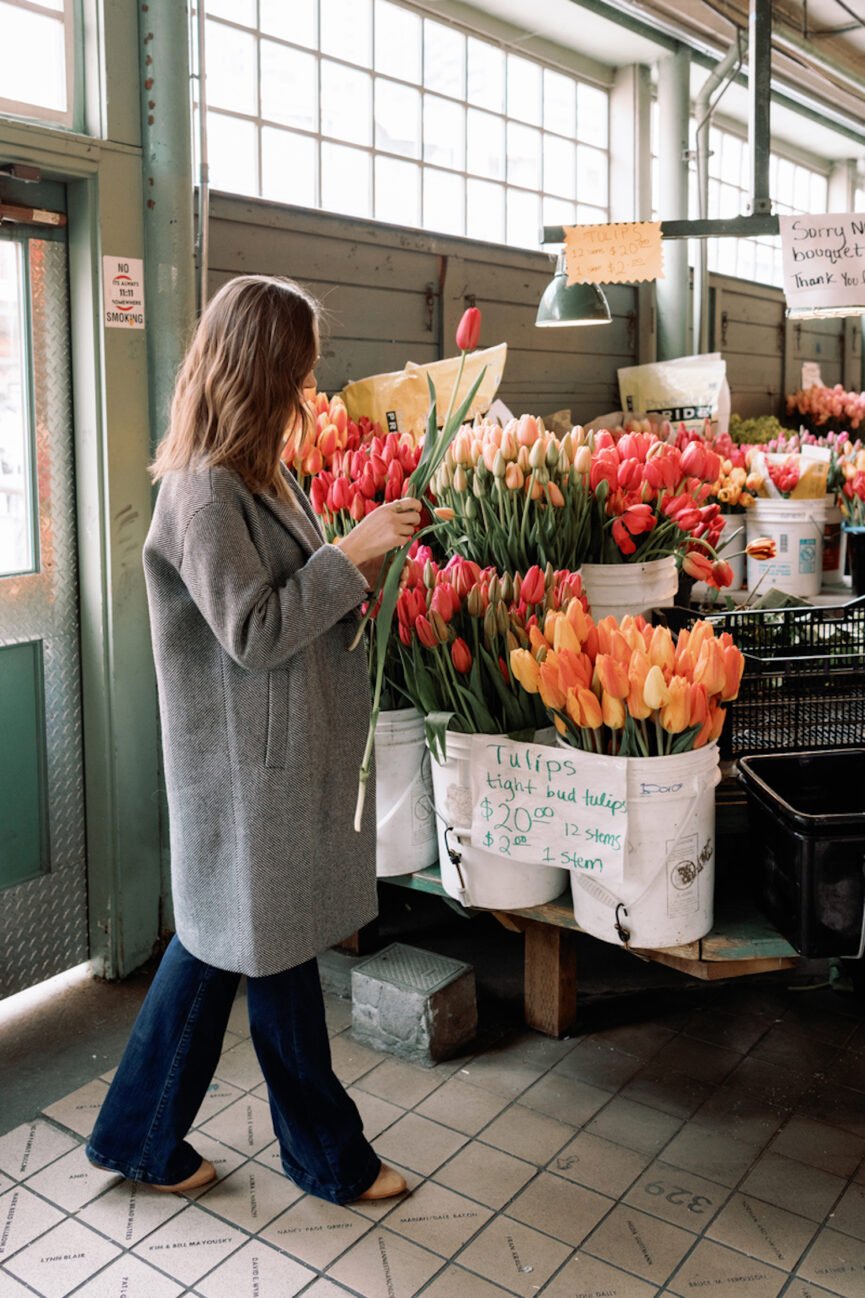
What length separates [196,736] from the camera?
6.56 feet

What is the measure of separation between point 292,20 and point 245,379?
2.62 meters

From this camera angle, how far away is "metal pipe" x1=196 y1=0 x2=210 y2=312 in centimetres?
308

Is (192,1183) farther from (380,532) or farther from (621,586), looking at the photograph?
(621,586)

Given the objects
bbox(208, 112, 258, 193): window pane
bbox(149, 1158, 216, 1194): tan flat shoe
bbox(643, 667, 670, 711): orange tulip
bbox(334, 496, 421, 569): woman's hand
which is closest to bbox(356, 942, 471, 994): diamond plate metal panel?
bbox(149, 1158, 216, 1194): tan flat shoe

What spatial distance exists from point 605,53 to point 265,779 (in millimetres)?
4757

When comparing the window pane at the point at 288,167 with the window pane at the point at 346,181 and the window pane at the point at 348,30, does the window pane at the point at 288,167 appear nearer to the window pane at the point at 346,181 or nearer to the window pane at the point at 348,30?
the window pane at the point at 346,181

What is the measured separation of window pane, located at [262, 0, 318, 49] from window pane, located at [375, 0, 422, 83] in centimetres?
35

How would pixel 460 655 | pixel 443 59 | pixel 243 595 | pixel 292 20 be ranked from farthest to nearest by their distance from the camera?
pixel 443 59 < pixel 292 20 < pixel 460 655 < pixel 243 595

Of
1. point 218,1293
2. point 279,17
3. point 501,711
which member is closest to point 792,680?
point 501,711

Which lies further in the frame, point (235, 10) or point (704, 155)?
point (704, 155)

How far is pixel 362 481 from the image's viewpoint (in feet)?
8.27

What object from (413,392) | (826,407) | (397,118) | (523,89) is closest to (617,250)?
(413,392)

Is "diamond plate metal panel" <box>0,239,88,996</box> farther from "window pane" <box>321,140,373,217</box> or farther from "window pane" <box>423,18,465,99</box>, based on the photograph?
"window pane" <box>423,18,465,99</box>

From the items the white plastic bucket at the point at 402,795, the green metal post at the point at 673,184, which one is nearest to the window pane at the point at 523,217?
the green metal post at the point at 673,184
